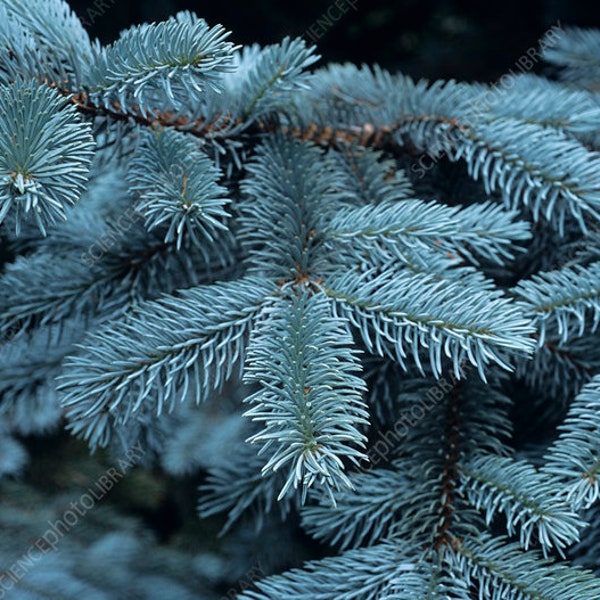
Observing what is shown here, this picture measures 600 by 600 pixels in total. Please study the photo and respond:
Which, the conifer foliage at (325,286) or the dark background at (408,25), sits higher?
the dark background at (408,25)

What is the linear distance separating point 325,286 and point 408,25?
3.76ft

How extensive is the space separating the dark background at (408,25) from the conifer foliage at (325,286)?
2.18ft

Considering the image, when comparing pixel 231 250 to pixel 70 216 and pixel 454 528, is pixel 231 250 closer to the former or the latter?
pixel 70 216

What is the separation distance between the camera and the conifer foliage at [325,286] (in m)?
0.45

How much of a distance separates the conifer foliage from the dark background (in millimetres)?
664

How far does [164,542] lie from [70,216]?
59cm

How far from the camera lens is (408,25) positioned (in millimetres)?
1479

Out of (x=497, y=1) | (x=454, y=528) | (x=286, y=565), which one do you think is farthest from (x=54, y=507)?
(x=497, y=1)

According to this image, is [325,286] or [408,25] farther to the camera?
[408,25]

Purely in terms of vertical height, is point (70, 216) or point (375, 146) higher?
point (375, 146)

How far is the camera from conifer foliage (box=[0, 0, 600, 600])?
450 mm

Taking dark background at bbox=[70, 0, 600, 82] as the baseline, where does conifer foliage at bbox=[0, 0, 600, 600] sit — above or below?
below

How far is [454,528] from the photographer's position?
21.3 inches

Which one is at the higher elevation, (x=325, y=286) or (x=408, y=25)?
(x=408, y=25)
